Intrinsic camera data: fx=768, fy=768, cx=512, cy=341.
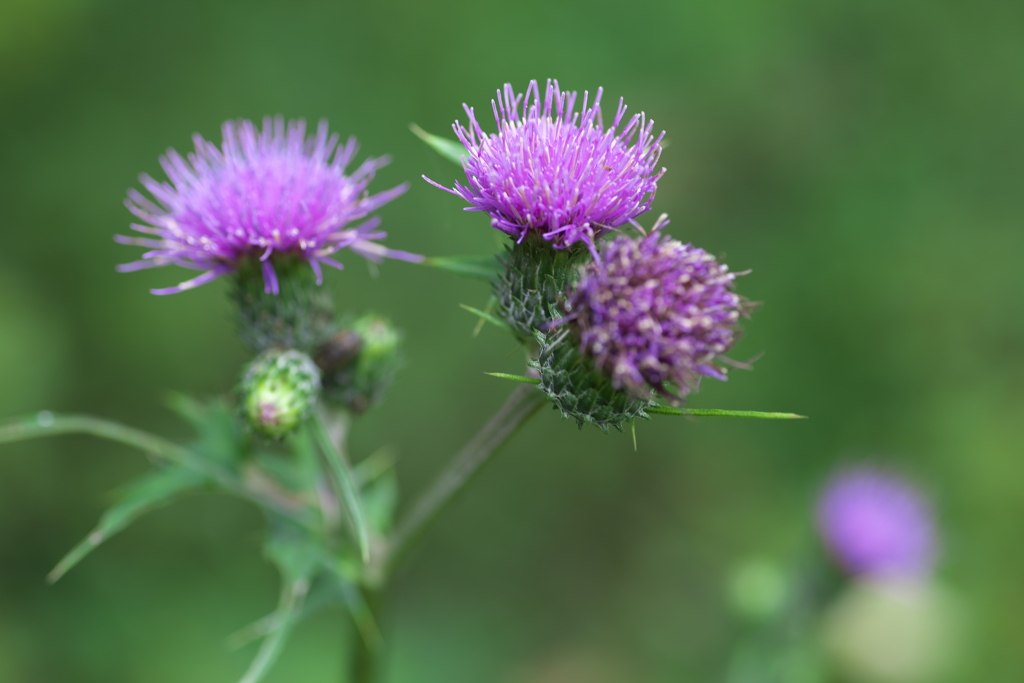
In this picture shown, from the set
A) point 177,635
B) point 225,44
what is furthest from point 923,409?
point 225,44

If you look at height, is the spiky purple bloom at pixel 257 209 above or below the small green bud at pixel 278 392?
above

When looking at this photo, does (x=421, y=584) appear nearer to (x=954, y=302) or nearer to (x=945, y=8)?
(x=954, y=302)

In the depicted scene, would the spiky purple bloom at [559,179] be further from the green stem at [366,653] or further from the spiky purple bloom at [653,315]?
the green stem at [366,653]

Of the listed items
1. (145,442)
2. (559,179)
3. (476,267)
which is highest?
(559,179)

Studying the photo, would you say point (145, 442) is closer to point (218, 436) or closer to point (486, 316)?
point (218, 436)

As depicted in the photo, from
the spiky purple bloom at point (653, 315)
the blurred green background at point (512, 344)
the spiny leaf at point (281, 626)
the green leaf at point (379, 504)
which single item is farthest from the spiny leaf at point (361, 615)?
the blurred green background at point (512, 344)

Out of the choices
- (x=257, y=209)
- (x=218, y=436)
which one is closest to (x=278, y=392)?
(x=218, y=436)
